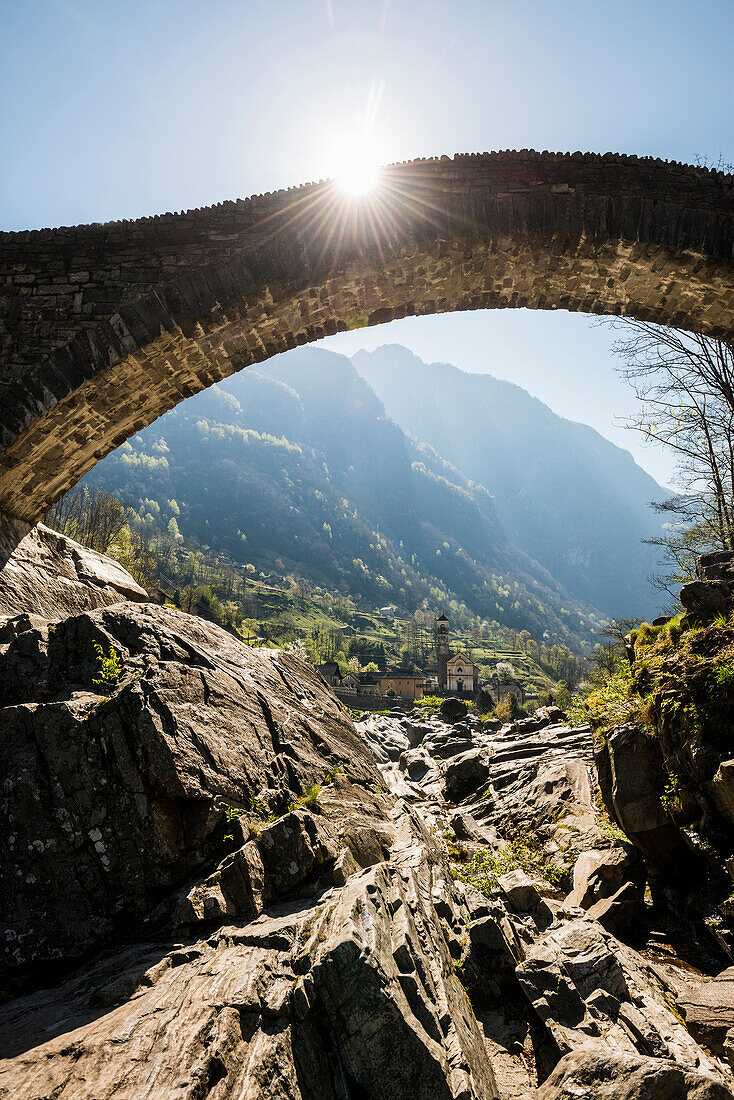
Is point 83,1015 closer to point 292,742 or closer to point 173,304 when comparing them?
point 292,742

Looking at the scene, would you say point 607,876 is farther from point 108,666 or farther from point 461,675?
point 461,675

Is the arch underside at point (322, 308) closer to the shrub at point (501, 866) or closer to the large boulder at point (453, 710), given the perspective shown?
the shrub at point (501, 866)

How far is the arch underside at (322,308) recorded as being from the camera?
22.5 ft

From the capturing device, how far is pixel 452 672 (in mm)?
91562

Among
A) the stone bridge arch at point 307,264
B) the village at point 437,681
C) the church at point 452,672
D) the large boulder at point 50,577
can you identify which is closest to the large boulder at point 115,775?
the large boulder at point 50,577

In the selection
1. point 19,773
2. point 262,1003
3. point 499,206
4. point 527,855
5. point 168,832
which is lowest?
point 527,855

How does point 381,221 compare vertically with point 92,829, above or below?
above

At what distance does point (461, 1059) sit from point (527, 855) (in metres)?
6.47

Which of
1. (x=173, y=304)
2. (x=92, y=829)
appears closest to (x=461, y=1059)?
(x=92, y=829)

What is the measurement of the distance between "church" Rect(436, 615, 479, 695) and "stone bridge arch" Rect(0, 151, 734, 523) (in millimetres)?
75649

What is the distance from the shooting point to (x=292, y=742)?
19.8 feet

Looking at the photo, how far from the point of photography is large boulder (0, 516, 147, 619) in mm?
6688

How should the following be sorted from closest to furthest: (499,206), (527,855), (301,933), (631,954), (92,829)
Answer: (301,933), (92,829), (631,954), (499,206), (527,855)

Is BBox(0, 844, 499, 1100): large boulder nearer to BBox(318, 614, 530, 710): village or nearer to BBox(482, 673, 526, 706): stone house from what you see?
BBox(318, 614, 530, 710): village
